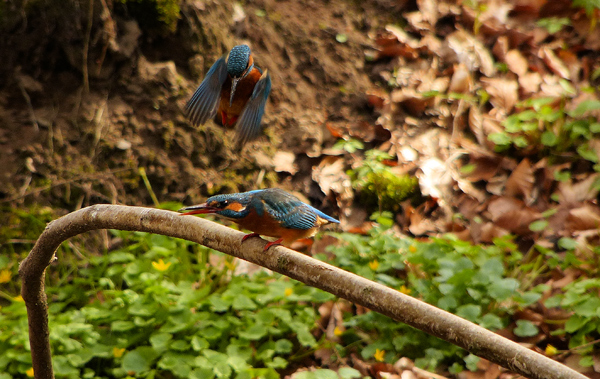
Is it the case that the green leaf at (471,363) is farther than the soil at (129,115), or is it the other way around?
the soil at (129,115)

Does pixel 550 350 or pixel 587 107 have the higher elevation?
pixel 587 107

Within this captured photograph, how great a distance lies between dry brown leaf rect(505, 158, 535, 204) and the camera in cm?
369

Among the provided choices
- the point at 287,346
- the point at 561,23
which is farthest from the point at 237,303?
the point at 561,23

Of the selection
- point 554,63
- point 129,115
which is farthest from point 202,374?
point 554,63

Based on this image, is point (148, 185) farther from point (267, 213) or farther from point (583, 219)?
point (583, 219)

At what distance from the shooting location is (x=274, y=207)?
2.11m

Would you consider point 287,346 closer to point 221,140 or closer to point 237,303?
point 237,303

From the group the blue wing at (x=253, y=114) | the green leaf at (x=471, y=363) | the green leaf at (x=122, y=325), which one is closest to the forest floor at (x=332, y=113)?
the green leaf at (x=471, y=363)

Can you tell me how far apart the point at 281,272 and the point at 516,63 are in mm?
3515

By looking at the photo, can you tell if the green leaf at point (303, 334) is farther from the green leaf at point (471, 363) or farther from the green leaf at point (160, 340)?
the green leaf at point (471, 363)

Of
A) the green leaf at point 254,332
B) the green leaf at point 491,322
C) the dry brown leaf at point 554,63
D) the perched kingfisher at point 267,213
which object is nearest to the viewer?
the perched kingfisher at point 267,213

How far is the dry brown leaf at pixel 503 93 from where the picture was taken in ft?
13.9

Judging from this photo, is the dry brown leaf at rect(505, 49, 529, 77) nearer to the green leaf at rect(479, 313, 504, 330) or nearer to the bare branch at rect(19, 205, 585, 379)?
the green leaf at rect(479, 313, 504, 330)

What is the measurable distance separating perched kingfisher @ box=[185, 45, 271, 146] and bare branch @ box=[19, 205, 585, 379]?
0.68 m
